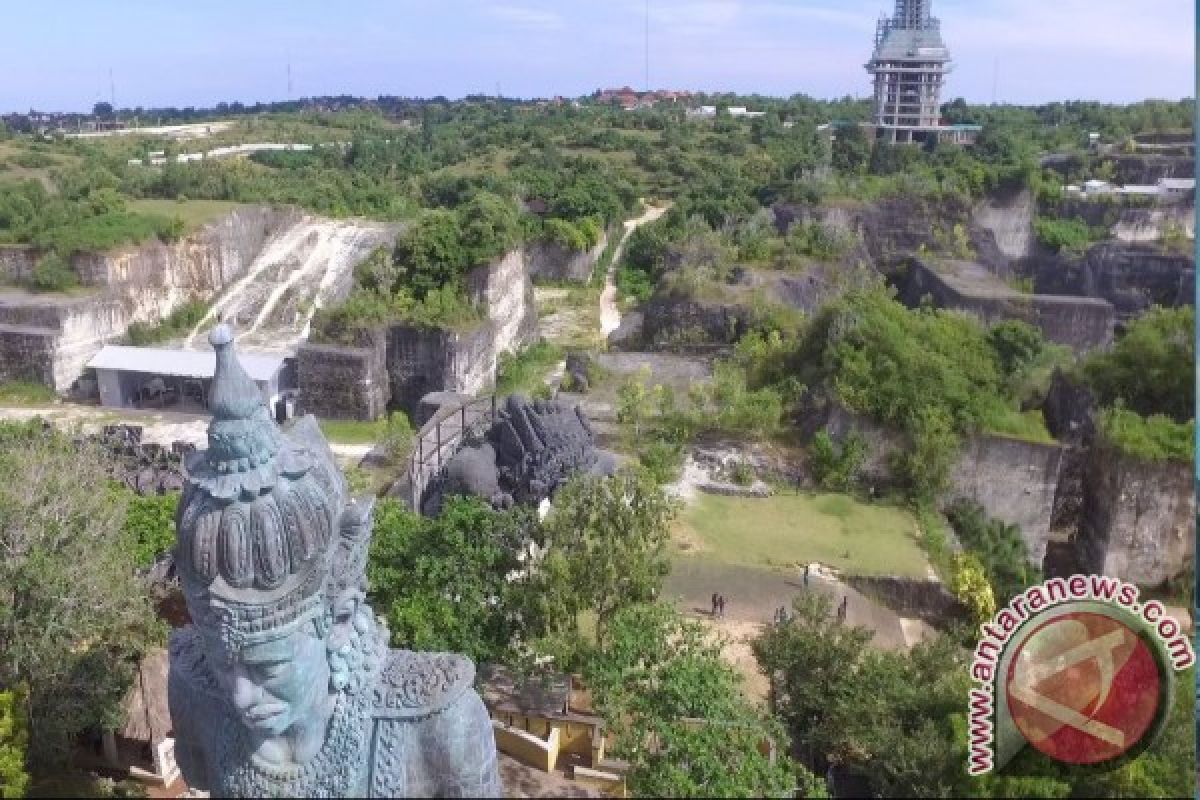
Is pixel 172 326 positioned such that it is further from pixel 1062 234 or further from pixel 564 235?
pixel 1062 234

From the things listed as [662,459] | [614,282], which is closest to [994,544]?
[662,459]

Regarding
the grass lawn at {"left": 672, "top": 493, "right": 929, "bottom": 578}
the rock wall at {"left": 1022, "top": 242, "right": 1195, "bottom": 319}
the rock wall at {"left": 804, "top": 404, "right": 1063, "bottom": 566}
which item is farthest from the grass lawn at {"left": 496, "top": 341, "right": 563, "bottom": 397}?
the rock wall at {"left": 1022, "top": 242, "right": 1195, "bottom": 319}

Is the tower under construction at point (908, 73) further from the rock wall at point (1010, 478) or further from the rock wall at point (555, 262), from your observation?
the rock wall at point (1010, 478)

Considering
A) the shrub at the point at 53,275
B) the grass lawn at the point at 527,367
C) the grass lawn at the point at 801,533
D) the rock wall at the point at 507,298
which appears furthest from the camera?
the rock wall at the point at 507,298

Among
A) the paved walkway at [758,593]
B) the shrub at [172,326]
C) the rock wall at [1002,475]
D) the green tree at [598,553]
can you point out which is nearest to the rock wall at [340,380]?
the shrub at [172,326]

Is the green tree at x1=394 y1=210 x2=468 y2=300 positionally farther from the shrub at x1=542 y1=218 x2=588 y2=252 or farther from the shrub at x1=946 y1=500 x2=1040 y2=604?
the shrub at x1=946 y1=500 x2=1040 y2=604

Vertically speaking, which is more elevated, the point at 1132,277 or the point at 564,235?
the point at 564,235

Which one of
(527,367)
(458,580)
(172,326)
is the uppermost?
(172,326)
